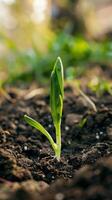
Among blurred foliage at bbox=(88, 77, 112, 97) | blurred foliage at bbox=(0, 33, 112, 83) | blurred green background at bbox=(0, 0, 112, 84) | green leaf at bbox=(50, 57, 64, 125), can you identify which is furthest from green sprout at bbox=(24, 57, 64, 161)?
blurred foliage at bbox=(0, 33, 112, 83)

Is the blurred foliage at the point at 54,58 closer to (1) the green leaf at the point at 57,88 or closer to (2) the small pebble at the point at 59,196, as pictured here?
(1) the green leaf at the point at 57,88

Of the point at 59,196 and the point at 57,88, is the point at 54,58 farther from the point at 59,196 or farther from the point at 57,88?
the point at 59,196

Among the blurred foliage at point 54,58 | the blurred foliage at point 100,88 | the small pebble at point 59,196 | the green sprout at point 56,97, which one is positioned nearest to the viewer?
the small pebble at point 59,196

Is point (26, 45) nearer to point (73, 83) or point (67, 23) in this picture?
point (67, 23)

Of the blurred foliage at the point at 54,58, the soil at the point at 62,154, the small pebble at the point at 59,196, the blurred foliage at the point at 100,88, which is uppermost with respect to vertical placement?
the blurred foliage at the point at 54,58

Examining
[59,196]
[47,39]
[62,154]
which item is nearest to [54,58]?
[47,39]

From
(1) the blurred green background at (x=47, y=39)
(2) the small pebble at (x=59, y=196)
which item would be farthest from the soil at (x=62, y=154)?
(1) the blurred green background at (x=47, y=39)

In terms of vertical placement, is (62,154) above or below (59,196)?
above
